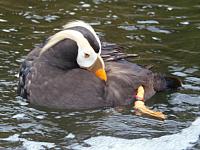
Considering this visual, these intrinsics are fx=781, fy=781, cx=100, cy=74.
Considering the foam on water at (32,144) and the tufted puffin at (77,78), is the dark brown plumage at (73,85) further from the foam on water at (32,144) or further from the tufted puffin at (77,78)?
the foam on water at (32,144)

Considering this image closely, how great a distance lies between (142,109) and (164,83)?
2.79 feet

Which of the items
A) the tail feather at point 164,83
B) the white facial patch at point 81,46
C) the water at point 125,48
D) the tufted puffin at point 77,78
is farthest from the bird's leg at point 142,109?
the white facial patch at point 81,46

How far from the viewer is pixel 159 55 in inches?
392

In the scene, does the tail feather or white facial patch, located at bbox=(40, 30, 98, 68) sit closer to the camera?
white facial patch, located at bbox=(40, 30, 98, 68)

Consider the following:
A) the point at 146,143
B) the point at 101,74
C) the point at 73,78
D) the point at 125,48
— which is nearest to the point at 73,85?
the point at 73,78

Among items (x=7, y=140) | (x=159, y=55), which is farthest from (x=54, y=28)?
(x=7, y=140)

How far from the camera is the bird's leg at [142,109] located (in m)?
8.23

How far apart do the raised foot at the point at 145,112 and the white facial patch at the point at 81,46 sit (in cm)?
68

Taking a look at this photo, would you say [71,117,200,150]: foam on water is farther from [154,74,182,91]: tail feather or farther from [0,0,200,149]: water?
[154,74,182,91]: tail feather

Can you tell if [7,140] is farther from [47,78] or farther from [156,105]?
[156,105]

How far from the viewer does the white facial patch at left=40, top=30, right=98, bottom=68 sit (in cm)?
829

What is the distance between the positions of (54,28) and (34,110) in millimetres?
2636

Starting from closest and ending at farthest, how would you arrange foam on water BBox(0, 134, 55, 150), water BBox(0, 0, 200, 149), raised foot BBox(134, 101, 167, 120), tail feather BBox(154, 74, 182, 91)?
foam on water BBox(0, 134, 55, 150) < water BBox(0, 0, 200, 149) < raised foot BBox(134, 101, 167, 120) < tail feather BBox(154, 74, 182, 91)

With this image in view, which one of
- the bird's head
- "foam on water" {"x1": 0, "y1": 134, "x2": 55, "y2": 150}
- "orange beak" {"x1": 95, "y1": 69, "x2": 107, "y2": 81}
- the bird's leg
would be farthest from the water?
the bird's head
